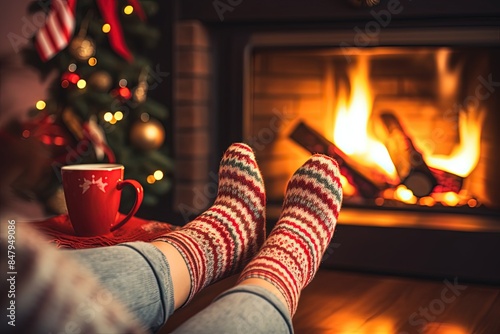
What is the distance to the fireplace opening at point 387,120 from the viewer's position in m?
1.92

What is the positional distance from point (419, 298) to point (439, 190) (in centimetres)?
42

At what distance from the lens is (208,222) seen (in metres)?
1.30

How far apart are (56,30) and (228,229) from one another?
98 centimetres

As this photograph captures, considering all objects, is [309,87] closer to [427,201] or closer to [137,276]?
[427,201]

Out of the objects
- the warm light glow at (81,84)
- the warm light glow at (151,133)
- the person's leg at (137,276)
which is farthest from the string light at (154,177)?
the person's leg at (137,276)

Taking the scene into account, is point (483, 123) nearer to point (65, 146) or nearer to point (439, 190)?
point (439, 190)

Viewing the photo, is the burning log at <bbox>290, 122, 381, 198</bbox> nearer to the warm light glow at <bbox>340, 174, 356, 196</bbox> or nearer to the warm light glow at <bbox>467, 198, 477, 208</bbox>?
the warm light glow at <bbox>340, 174, 356, 196</bbox>

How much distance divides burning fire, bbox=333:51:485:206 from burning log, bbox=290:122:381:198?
0.07 ft

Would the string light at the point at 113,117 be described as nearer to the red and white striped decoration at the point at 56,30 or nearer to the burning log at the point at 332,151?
the red and white striped decoration at the point at 56,30

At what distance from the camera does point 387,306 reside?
159 cm

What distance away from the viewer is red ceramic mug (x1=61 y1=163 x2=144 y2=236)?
48.6 inches

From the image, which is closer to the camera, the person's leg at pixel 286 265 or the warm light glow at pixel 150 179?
the person's leg at pixel 286 265

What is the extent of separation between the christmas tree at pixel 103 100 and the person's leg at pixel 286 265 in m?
0.76

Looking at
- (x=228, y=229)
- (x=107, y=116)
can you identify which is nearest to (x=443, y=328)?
(x=228, y=229)
